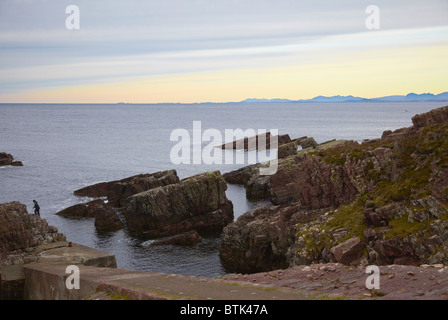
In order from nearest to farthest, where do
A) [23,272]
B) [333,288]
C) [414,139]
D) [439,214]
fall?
[333,288]
[23,272]
[439,214]
[414,139]

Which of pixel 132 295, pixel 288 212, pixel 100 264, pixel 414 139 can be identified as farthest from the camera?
pixel 288 212

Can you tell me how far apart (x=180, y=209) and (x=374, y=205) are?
84.7ft

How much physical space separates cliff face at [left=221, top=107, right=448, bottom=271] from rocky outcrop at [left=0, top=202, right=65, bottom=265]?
48.6 feet

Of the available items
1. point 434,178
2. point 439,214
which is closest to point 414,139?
point 434,178

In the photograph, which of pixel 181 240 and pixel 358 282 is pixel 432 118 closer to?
pixel 358 282

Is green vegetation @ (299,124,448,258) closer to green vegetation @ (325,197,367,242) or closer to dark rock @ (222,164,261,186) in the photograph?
green vegetation @ (325,197,367,242)

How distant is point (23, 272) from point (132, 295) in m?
9.21

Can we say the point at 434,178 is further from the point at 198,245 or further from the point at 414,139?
the point at 198,245

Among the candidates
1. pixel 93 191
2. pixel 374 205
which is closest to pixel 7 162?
pixel 93 191

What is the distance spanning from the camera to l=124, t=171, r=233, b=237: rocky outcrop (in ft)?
165

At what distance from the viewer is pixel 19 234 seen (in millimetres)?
27391

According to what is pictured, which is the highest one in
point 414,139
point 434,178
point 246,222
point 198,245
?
point 414,139
